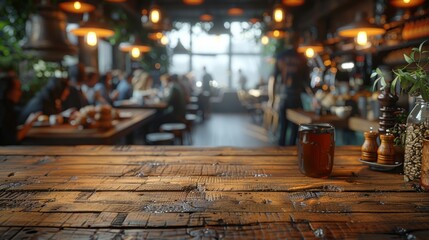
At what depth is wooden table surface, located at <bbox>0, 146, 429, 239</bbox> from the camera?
91 cm

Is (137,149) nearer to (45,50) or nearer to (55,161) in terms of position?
(55,161)

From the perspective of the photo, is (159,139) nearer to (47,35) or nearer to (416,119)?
(47,35)

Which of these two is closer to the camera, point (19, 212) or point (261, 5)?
point (19, 212)

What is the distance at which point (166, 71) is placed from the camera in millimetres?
13750

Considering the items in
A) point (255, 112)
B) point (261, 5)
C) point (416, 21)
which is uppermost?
point (261, 5)

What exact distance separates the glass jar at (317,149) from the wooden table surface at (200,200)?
0.12ft

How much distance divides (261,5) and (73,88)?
317 inches

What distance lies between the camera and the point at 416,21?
5570 millimetres

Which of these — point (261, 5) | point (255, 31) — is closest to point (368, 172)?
point (261, 5)

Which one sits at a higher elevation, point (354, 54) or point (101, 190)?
point (354, 54)

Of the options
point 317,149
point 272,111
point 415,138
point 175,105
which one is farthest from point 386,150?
point 272,111

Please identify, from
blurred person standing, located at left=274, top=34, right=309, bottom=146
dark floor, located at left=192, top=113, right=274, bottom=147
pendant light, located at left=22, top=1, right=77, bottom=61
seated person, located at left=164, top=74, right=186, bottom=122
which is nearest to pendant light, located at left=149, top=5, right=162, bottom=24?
seated person, located at left=164, top=74, right=186, bottom=122

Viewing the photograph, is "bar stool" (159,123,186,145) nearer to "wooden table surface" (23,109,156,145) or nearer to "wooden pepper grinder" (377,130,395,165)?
"wooden table surface" (23,109,156,145)

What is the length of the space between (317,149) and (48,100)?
3.88 metres
